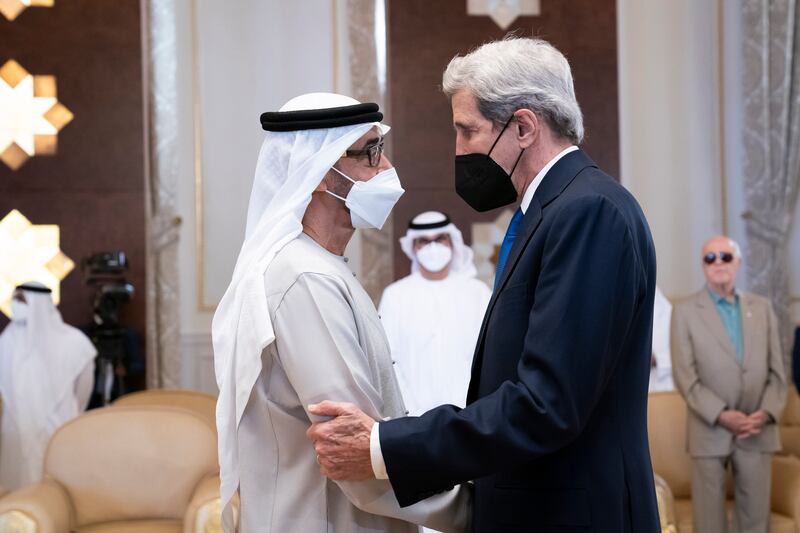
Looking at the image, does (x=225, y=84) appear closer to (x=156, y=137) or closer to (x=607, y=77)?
(x=156, y=137)

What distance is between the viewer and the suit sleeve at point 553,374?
167 cm

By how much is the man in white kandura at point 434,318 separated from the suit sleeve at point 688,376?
102cm

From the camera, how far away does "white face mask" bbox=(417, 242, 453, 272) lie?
213 inches

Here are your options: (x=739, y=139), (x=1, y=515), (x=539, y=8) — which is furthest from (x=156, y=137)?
(x=739, y=139)

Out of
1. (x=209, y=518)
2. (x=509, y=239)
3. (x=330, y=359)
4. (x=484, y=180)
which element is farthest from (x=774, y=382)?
(x=330, y=359)

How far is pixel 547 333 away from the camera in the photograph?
1.68m

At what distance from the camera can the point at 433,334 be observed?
5195 mm

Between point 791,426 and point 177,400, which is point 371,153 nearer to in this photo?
point 177,400

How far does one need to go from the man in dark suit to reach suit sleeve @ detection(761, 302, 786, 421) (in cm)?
345

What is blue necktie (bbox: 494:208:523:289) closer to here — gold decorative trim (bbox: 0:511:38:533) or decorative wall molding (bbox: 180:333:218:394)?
gold decorative trim (bbox: 0:511:38:533)

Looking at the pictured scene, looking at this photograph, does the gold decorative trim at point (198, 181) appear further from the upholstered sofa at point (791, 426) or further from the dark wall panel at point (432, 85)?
the upholstered sofa at point (791, 426)

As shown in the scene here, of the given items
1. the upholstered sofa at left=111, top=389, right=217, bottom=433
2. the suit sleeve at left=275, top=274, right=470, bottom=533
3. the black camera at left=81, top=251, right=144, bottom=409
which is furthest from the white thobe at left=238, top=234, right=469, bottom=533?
the black camera at left=81, top=251, right=144, bottom=409

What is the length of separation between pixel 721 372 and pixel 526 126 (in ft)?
11.5

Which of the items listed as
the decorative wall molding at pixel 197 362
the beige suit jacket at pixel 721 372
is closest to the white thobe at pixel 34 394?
the decorative wall molding at pixel 197 362
